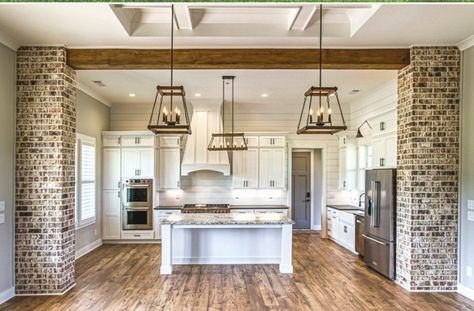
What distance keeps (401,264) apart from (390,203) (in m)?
0.86

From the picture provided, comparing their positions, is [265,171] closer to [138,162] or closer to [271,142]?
[271,142]

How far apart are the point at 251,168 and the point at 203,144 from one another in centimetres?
128

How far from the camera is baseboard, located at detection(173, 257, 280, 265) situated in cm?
614

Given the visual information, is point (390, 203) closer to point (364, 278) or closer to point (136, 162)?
point (364, 278)

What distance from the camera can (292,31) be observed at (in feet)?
14.5

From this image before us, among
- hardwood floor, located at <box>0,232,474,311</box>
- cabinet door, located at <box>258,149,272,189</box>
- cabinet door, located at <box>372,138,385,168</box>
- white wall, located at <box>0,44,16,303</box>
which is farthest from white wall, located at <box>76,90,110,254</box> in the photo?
cabinet door, located at <box>372,138,385,168</box>

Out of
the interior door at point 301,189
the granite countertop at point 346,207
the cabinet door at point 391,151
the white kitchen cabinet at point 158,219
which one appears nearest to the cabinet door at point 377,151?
the cabinet door at point 391,151

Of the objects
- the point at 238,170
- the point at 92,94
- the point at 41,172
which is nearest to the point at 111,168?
the point at 92,94

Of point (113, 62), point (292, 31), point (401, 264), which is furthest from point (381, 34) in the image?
point (113, 62)

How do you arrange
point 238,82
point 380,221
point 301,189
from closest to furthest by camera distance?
point 380,221 → point 238,82 → point 301,189

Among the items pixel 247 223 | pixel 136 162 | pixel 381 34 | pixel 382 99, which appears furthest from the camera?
pixel 136 162

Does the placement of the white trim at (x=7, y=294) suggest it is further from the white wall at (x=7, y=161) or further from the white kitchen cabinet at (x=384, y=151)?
the white kitchen cabinet at (x=384, y=151)

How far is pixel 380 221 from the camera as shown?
5484 mm

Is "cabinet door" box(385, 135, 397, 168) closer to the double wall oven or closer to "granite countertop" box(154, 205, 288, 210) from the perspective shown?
"granite countertop" box(154, 205, 288, 210)
